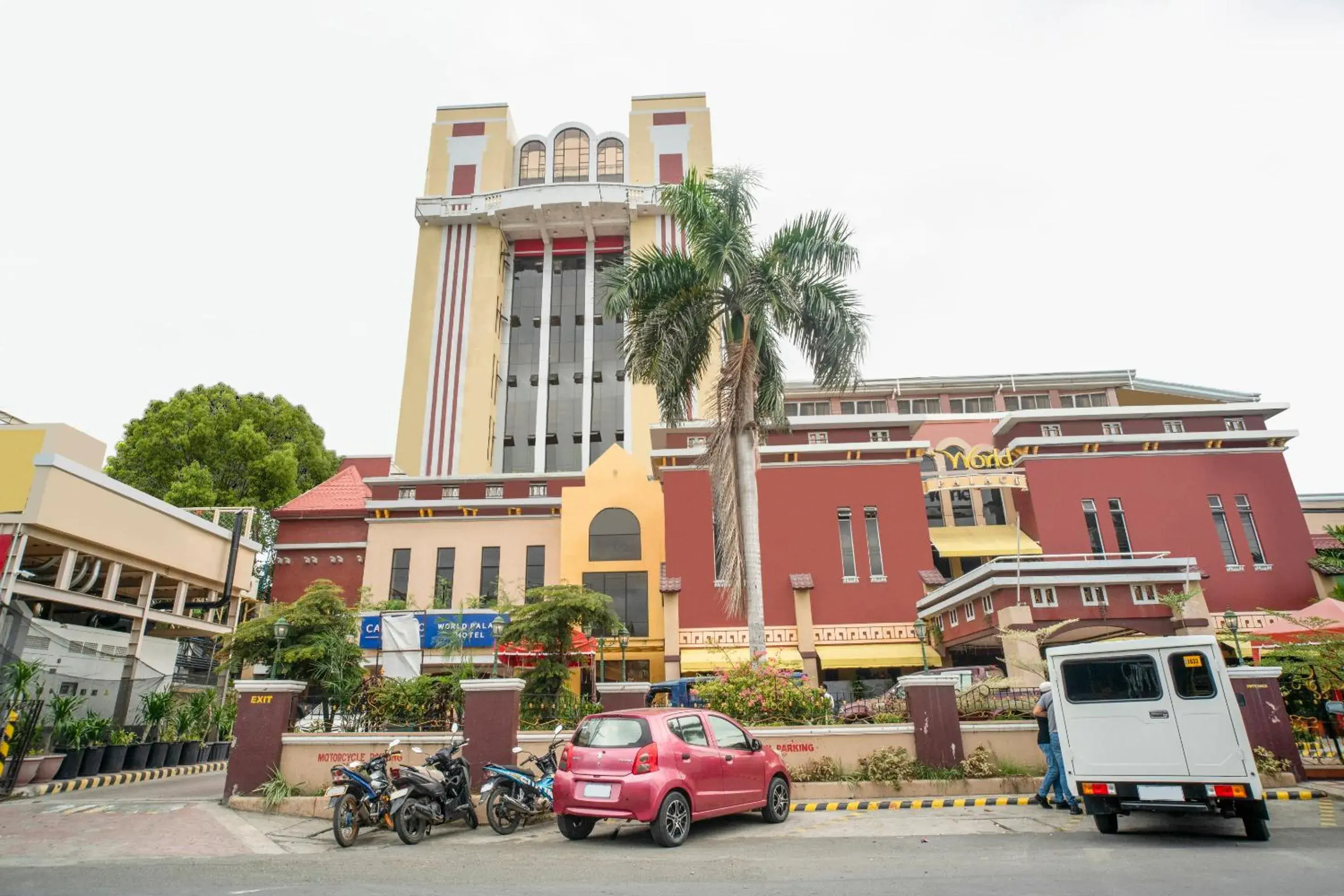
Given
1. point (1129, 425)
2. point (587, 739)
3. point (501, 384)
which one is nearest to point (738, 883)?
point (587, 739)

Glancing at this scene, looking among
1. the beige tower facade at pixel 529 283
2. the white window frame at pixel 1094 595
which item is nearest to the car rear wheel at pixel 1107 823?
the white window frame at pixel 1094 595

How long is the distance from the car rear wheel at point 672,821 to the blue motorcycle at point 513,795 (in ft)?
5.64

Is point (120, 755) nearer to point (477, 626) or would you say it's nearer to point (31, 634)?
point (31, 634)

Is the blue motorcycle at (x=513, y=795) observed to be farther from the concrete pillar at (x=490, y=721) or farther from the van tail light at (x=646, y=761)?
the van tail light at (x=646, y=761)

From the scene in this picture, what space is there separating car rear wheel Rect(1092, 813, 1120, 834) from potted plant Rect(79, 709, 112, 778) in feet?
63.0

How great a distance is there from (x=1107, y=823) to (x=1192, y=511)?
19.0 metres

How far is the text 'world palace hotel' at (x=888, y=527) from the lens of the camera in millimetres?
22578

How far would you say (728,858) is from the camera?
7906mm

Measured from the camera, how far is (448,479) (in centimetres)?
3150

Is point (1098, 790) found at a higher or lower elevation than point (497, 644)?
lower

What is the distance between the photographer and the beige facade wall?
1185 inches

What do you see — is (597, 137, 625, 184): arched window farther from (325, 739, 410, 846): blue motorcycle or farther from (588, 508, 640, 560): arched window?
(325, 739, 410, 846): blue motorcycle

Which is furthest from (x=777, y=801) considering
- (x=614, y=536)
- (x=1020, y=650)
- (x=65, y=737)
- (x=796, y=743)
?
(x=614, y=536)

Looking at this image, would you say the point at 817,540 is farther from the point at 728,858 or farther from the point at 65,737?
the point at 65,737
